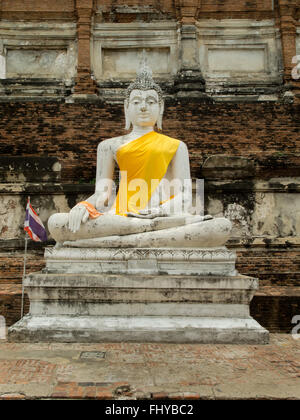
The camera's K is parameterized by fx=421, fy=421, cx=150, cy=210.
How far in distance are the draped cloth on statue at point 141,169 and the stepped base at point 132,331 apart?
1.52 meters

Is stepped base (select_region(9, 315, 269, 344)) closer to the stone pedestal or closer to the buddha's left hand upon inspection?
the stone pedestal

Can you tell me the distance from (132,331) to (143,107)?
8.97 feet

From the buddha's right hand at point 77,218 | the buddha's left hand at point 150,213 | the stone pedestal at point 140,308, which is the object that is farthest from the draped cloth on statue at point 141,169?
the stone pedestal at point 140,308

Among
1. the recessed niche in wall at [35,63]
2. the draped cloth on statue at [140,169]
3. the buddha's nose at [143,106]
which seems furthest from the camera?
the recessed niche in wall at [35,63]

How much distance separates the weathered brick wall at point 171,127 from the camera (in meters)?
8.90

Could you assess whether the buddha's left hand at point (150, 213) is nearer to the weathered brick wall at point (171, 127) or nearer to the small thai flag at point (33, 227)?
the small thai flag at point (33, 227)

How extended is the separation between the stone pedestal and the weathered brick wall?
505 centimetres

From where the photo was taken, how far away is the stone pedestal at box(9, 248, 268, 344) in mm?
3750

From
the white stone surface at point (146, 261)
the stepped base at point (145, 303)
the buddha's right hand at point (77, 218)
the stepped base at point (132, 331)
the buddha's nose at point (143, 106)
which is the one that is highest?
the buddha's nose at point (143, 106)

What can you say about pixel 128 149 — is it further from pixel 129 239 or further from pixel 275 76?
pixel 275 76

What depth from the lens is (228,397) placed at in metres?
2.38

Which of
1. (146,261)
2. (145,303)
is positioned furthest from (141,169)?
(145,303)

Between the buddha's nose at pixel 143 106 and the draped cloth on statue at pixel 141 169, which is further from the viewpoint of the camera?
the buddha's nose at pixel 143 106

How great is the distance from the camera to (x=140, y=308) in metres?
3.94
